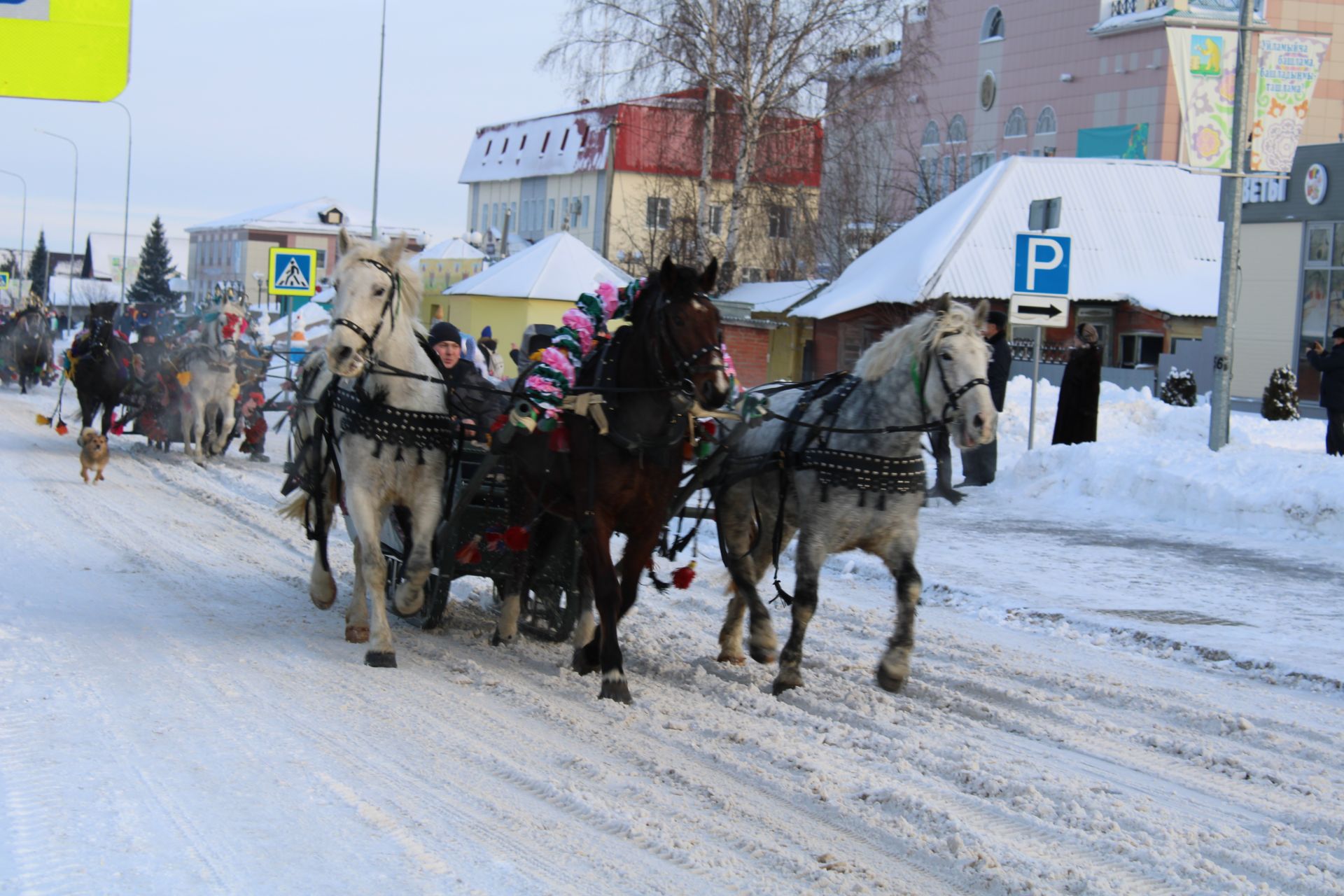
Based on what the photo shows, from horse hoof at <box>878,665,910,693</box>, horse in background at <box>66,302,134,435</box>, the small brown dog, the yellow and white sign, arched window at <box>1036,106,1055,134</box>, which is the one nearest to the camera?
→ the yellow and white sign

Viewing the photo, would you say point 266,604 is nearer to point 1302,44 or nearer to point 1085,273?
point 1302,44

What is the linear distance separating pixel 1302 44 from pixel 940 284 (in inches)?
487

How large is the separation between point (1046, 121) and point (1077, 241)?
28.7 meters

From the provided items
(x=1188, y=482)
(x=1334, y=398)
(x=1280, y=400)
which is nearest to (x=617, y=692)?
(x=1188, y=482)

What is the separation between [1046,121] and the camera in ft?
189

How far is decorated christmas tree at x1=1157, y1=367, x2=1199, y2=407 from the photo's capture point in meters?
25.3

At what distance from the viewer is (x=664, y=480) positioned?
7.09 m

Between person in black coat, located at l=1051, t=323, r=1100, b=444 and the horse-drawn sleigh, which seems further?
person in black coat, located at l=1051, t=323, r=1100, b=444

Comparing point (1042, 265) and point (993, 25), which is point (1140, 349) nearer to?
point (1042, 265)

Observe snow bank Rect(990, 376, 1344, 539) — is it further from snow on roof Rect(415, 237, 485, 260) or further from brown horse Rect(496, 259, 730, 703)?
snow on roof Rect(415, 237, 485, 260)

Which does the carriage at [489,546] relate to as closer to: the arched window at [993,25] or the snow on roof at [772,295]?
the snow on roof at [772,295]

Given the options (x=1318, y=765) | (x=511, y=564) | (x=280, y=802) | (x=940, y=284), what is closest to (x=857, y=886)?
(x=280, y=802)

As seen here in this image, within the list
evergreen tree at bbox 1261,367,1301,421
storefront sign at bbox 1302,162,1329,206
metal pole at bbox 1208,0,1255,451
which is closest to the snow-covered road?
metal pole at bbox 1208,0,1255,451

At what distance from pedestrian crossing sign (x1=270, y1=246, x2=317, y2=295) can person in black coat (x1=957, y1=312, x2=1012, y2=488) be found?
10689 mm
